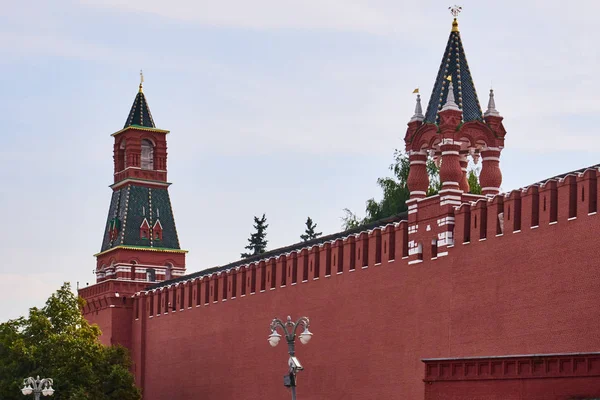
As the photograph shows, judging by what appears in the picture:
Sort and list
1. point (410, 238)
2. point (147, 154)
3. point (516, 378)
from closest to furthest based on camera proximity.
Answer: point (516, 378) < point (410, 238) < point (147, 154)

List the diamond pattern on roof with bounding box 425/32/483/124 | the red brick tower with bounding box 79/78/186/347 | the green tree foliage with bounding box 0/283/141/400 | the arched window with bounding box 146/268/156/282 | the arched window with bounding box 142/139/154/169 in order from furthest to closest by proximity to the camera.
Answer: the arched window with bounding box 142/139/154/169 < the arched window with bounding box 146/268/156/282 < the red brick tower with bounding box 79/78/186/347 < the green tree foliage with bounding box 0/283/141/400 < the diamond pattern on roof with bounding box 425/32/483/124

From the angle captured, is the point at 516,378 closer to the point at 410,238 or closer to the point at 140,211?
the point at 410,238

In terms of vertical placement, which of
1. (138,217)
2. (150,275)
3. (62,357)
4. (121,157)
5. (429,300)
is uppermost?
(121,157)

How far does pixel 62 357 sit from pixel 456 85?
1641 cm

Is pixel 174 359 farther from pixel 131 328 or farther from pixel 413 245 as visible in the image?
pixel 413 245

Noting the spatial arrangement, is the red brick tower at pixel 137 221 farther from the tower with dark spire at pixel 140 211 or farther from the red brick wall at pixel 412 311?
the red brick wall at pixel 412 311

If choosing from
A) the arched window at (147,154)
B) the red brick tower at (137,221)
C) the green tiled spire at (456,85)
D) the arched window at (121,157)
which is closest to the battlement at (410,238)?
the green tiled spire at (456,85)

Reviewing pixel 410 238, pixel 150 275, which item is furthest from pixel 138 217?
pixel 410 238

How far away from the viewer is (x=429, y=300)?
35594 millimetres

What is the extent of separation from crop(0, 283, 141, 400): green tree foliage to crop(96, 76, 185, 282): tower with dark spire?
9.99 metres

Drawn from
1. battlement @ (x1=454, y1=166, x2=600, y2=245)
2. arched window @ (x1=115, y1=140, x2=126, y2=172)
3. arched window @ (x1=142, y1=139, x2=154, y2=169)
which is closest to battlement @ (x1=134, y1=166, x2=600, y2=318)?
battlement @ (x1=454, y1=166, x2=600, y2=245)

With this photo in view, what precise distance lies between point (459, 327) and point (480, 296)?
1.08 metres

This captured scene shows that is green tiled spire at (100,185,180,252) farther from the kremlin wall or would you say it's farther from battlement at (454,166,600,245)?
battlement at (454,166,600,245)

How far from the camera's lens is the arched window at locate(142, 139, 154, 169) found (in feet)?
191
